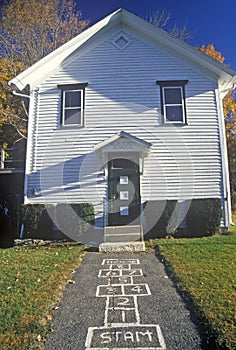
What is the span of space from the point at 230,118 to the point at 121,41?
13.2 m

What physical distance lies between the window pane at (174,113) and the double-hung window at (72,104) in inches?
132

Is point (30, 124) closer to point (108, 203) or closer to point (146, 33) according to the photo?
point (108, 203)

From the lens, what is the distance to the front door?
9.21 metres

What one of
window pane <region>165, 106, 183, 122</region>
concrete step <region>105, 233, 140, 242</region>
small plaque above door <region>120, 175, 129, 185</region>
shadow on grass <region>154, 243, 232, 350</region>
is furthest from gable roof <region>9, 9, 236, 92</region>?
shadow on grass <region>154, 243, 232, 350</region>

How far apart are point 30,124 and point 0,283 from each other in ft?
21.9

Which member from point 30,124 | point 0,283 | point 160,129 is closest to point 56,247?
point 0,283

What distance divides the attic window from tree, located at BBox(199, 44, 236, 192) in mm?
12104

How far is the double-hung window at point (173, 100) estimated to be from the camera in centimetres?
971

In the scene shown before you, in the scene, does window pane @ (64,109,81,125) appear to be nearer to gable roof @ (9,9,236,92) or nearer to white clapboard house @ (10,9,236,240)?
white clapboard house @ (10,9,236,240)

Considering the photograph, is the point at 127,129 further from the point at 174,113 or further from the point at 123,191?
the point at 123,191

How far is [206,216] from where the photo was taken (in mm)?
8570

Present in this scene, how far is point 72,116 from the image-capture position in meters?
9.85

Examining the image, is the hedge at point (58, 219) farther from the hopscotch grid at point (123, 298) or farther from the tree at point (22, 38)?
the tree at point (22, 38)

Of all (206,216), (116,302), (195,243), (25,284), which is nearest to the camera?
(116,302)
